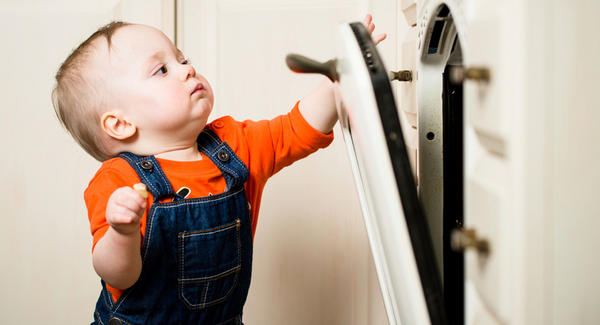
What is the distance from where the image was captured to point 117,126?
0.93 metres

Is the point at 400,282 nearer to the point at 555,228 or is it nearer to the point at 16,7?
the point at 555,228

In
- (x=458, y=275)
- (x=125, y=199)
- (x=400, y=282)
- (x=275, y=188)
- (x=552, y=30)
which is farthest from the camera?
(x=275, y=188)

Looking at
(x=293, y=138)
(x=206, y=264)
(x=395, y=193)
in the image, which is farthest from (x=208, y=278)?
(x=395, y=193)

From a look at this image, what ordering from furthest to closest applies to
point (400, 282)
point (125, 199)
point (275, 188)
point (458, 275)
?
1. point (275, 188)
2. point (458, 275)
3. point (125, 199)
4. point (400, 282)

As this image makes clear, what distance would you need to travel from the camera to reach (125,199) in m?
0.67

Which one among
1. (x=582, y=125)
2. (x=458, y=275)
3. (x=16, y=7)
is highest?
(x=16, y=7)

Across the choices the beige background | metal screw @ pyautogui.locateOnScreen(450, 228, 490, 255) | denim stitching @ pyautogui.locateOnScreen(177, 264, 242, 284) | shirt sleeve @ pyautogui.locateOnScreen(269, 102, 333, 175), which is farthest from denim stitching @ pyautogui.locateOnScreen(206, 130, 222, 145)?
metal screw @ pyautogui.locateOnScreen(450, 228, 490, 255)

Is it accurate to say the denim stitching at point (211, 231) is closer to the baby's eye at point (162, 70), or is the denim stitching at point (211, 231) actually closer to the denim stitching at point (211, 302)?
the denim stitching at point (211, 302)

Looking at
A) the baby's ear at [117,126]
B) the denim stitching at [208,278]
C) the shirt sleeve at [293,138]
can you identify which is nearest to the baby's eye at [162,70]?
the baby's ear at [117,126]

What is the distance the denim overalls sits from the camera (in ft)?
2.80

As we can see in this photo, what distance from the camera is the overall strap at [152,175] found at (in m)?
0.85

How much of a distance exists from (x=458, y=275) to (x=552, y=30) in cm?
53

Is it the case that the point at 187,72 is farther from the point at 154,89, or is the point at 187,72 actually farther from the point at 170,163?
the point at 170,163

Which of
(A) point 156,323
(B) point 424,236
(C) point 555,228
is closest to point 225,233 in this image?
(A) point 156,323
